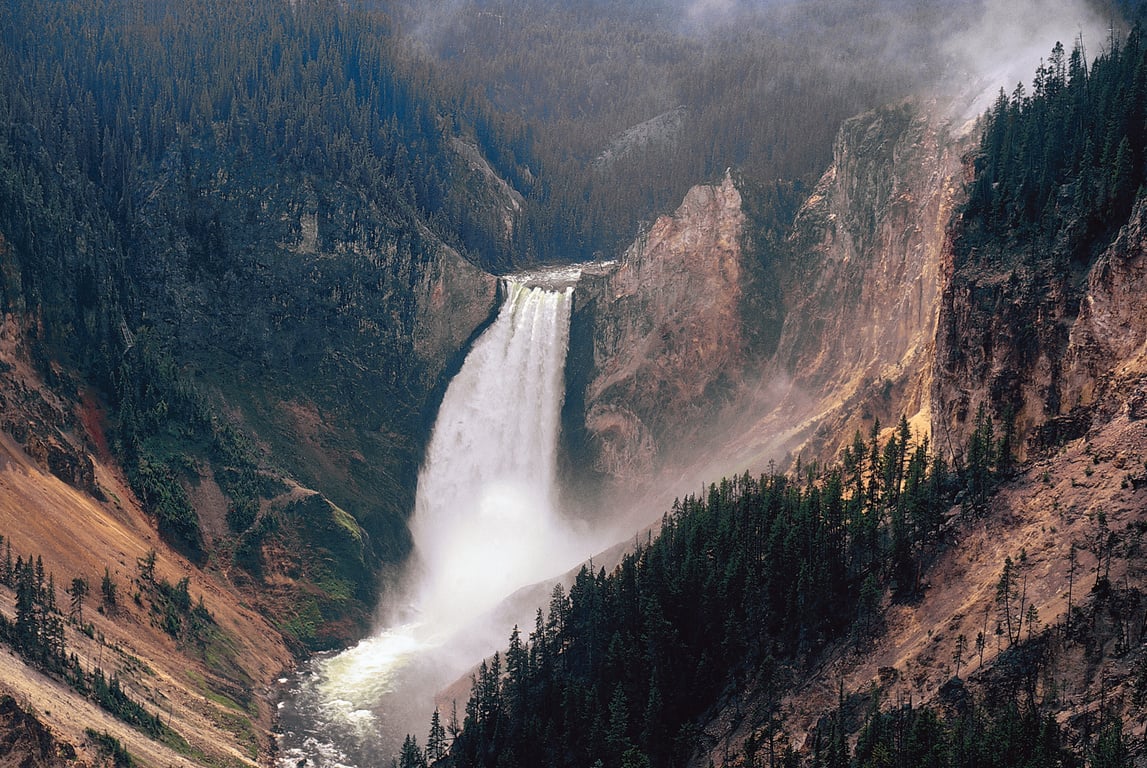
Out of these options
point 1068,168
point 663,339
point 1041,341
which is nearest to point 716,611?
point 1041,341

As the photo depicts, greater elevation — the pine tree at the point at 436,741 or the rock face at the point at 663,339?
the rock face at the point at 663,339

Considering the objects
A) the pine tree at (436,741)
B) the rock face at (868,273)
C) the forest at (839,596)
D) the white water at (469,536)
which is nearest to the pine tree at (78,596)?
the white water at (469,536)

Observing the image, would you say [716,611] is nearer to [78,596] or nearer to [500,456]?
[78,596]

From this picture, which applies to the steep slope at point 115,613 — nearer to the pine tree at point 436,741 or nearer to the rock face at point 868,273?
the pine tree at point 436,741

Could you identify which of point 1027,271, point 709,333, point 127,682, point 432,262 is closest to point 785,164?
point 709,333

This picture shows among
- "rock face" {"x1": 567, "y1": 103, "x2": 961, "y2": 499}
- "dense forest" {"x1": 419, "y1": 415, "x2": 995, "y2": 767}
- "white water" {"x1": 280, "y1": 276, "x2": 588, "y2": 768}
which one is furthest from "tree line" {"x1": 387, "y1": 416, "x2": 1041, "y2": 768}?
"rock face" {"x1": 567, "y1": 103, "x2": 961, "y2": 499}

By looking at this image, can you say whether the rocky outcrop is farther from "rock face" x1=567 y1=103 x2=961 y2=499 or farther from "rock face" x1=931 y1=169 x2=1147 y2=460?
"rock face" x1=567 y1=103 x2=961 y2=499

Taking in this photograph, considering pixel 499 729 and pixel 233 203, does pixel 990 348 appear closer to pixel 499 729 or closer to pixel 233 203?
A: pixel 499 729
